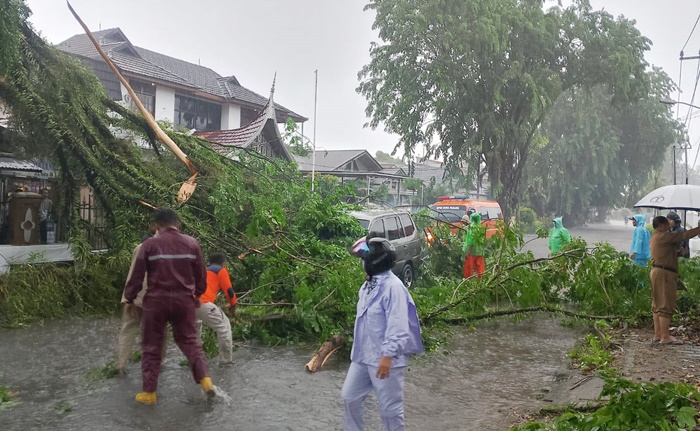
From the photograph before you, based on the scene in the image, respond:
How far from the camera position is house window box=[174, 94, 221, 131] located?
27.3 meters

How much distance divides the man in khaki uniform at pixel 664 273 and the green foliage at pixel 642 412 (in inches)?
163

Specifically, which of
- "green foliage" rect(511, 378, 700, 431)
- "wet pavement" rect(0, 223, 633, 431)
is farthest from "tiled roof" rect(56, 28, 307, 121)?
"green foliage" rect(511, 378, 700, 431)

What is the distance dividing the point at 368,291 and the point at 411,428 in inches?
65.6

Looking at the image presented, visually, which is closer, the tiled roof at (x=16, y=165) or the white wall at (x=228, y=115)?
the tiled roof at (x=16, y=165)

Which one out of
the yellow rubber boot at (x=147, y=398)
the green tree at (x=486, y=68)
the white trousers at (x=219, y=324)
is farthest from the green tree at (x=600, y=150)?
the yellow rubber boot at (x=147, y=398)

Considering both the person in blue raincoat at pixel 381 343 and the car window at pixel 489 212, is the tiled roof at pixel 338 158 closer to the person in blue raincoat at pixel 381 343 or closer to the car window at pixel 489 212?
the car window at pixel 489 212

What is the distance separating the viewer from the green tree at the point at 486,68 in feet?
102

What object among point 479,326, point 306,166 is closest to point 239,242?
point 479,326

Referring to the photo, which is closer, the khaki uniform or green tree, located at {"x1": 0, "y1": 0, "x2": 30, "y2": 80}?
the khaki uniform

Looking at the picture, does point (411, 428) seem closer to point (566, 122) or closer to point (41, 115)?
point (41, 115)

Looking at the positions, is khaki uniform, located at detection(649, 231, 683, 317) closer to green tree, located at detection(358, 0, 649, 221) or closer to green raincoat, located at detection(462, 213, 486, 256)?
green raincoat, located at detection(462, 213, 486, 256)

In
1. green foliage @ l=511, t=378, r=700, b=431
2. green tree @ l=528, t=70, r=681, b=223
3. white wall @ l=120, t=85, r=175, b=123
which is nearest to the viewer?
green foliage @ l=511, t=378, r=700, b=431

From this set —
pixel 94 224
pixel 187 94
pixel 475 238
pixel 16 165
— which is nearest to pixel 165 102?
pixel 187 94

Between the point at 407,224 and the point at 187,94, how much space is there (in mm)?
16627
